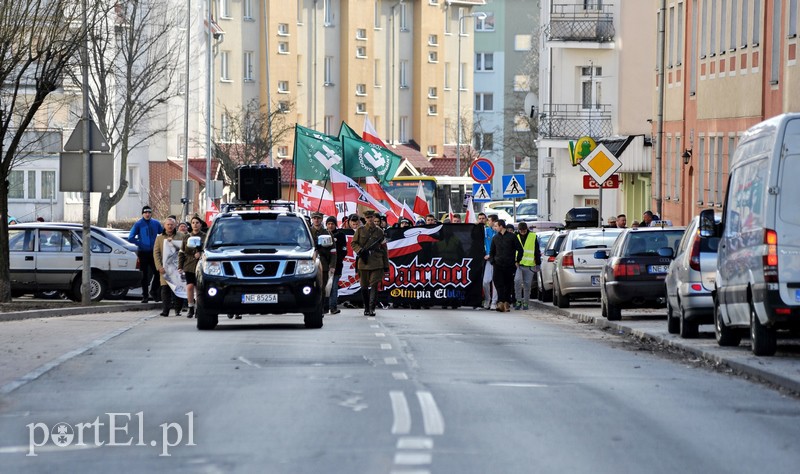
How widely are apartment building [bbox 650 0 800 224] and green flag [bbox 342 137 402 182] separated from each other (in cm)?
646

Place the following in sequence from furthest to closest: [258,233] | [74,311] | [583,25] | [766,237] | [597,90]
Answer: [597,90]
[583,25]
[74,311]
[258,233]
[766,237]

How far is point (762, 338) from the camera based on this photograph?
17.3 m

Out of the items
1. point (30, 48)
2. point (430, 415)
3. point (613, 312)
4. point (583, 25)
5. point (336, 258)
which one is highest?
point (583, 25)


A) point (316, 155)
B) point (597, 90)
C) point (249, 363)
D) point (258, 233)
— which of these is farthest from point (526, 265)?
point (597, 90)

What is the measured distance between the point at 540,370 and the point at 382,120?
87.1m

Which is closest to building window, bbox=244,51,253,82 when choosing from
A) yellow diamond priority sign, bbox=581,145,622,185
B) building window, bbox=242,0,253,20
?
building window, bbox=242,0,253,20

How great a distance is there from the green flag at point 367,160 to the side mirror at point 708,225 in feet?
68.6

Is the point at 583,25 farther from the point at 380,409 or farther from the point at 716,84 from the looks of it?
the point at 380,409

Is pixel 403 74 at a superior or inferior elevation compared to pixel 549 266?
superior

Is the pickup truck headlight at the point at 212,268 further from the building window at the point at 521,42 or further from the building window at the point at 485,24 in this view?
the building window at the point at 521,42

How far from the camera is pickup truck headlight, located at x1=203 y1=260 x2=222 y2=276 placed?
23172 mm

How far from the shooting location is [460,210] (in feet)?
254

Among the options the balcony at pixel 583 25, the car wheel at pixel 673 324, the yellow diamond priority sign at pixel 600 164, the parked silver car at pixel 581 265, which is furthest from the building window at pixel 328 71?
the car wheel at pixel 673 324

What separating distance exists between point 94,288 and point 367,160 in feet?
31.4
